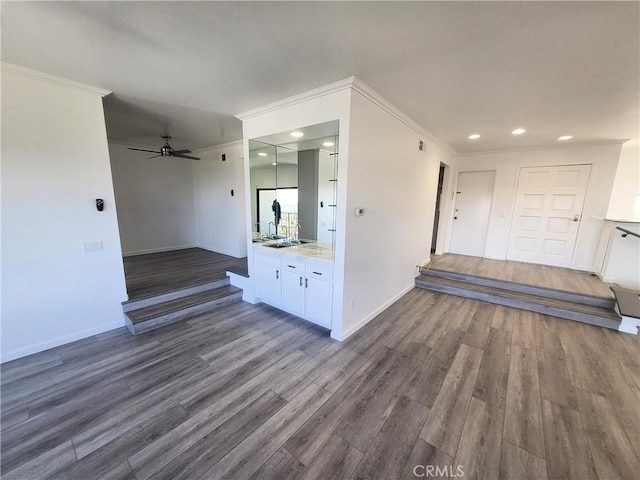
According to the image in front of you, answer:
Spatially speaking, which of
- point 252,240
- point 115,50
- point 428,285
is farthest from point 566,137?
point 115,50

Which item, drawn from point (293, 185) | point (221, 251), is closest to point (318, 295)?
point (293, 185)

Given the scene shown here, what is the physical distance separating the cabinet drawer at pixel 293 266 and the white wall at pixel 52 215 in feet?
6.66

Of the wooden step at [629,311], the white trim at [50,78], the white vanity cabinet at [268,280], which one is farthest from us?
the white vanity cabinet at [268,280]

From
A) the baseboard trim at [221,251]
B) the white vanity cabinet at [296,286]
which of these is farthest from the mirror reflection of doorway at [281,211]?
the baseboard trim at [221,251]

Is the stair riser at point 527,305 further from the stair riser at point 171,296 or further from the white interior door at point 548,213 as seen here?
the stair riser at point 171,296

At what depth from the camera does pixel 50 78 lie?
2367 mm

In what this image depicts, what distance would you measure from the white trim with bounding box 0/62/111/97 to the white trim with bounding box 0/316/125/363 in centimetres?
262

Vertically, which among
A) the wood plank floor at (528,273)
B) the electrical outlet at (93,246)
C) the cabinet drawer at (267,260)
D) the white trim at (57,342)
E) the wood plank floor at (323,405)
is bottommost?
the wood plank floor at (323,405)

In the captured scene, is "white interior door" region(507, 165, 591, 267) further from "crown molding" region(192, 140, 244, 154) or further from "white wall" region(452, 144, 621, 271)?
"crown molding" region(192, 140, 244, 154)

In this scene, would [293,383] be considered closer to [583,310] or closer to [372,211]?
[372,211]

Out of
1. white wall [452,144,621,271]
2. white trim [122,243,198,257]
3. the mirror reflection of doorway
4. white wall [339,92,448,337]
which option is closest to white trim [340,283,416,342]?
white wall [339,92,448,337]

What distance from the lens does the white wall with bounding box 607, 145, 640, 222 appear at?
178 inches

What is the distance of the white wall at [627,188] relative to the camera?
451 centimetres

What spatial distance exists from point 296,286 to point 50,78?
329 cm
